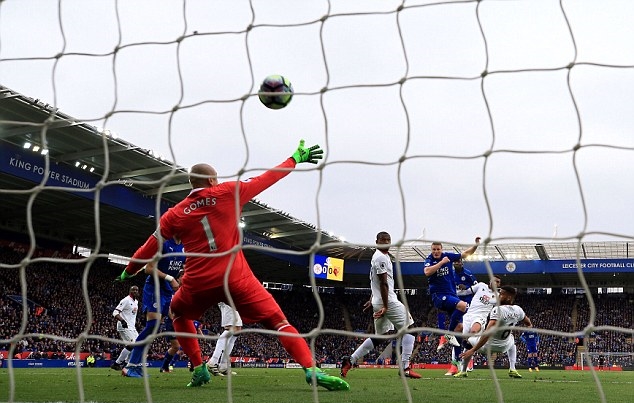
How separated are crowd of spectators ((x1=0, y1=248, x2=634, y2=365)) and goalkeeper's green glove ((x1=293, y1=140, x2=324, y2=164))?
43.7 ft

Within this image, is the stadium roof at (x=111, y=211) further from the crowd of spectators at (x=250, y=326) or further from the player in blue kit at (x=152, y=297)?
the player in blue kit at (x=152, y=297)

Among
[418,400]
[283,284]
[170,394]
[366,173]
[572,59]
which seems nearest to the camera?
[572,59]

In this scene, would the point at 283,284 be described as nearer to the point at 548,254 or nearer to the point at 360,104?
the point at 548,254

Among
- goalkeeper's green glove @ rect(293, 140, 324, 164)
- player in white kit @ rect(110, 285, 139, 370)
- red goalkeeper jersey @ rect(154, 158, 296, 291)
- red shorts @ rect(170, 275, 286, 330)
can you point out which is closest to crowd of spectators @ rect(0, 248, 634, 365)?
player in white kit @ rect(110, 285, 139, 370)

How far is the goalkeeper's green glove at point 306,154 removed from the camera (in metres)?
4.86

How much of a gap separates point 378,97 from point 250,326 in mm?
29710

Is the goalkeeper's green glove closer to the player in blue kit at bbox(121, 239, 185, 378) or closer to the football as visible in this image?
the football

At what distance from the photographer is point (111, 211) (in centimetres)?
2528

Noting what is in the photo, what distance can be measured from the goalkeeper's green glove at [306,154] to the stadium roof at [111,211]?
18.7 feet

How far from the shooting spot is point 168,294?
966cm

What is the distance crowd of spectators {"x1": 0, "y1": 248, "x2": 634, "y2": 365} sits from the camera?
990 inches

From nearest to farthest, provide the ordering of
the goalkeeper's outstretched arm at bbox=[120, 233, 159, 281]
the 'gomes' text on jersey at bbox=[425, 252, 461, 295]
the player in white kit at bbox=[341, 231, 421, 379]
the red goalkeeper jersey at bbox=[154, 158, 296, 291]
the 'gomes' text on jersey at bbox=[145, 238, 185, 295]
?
the goalkeeper's outstretched arm at bbox=[120, 233, 159, 281] → the red goalkeeper jersey at bbox=[154, 158, 296, 291] → the player in white kit at bbox=[341, 231, 421, 379] → the 'gomes' text on jersey at bbox=[145, 238, 185, 295] → the 'gomes' text on jersey at bbox=[425, 252, 461, 295]

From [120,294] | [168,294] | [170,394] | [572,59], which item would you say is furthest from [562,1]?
[120,294]

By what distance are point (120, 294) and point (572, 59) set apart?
30578 mm
